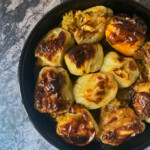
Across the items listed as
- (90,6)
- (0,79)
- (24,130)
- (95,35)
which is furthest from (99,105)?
(0,79)

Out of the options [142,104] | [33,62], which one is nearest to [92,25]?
[33,62]

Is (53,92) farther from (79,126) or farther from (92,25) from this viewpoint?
(92,25)

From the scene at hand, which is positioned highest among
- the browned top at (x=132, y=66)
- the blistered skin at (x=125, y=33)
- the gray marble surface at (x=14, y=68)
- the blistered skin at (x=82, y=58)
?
the blistered skin at (x=125, y=33)

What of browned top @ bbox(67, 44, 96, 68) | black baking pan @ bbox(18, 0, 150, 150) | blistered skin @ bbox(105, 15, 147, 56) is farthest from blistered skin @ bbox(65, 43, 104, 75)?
black baking pan @ bbox(18, 0, 150, 150)

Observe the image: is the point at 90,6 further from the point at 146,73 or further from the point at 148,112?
the point at 148,112

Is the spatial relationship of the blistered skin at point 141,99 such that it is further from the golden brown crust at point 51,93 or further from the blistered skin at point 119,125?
the golden brown crust at point 51,93

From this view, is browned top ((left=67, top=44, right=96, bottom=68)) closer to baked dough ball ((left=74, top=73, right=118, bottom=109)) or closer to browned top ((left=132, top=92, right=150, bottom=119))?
baked dough ball ((left=74, top=73, right=118, bottom=109))

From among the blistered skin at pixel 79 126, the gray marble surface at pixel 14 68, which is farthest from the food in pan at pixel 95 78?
the gray marble surface at pixel 14 68

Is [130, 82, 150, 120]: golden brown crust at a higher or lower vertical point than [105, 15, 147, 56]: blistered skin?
lower
